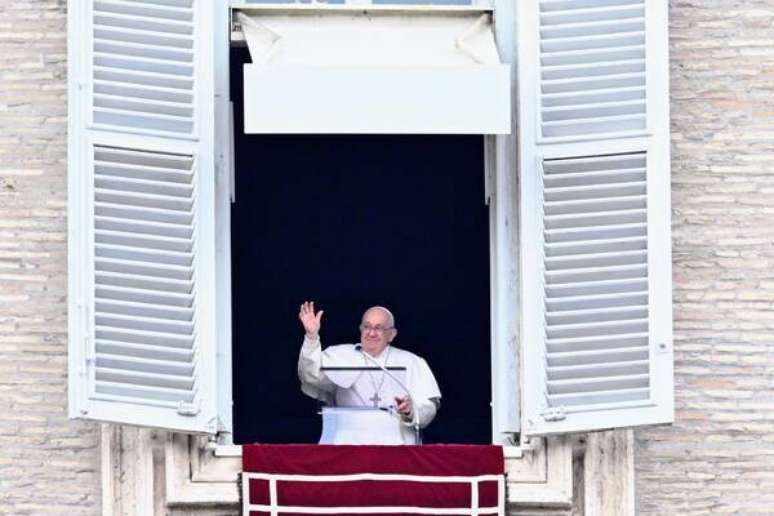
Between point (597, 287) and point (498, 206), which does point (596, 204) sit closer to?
point (597, 287)

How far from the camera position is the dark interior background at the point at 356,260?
806 inches

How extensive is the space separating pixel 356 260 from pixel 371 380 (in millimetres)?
1981

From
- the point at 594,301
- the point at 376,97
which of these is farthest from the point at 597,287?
the point at 376,97

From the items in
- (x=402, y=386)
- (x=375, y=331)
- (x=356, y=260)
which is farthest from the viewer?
(x=356, y=260)

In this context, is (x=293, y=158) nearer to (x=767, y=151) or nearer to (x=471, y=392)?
(x=471, y=392)

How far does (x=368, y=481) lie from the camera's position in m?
18.2

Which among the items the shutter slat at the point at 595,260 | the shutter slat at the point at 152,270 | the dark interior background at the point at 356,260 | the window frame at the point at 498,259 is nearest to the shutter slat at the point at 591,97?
the window frame at the point at 498,259

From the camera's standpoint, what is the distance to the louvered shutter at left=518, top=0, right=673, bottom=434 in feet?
60.1

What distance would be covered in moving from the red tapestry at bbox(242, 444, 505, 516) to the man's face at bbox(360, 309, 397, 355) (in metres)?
1.18

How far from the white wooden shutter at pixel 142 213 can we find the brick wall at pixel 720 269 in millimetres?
1824

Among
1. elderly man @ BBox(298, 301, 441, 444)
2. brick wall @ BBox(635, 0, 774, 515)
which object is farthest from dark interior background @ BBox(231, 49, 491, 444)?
brick wall @ BBox(635, 0, 774, 515)

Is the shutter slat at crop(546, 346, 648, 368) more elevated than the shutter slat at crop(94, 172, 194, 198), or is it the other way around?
the shutter slat at crop(94, 172, 194, 198)

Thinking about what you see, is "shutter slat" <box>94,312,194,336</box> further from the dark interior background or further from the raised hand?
the dark interior background

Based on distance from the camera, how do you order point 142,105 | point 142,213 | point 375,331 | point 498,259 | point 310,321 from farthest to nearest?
point 375,331, point 310,321, point 498,259, point 142,105, point 142,213
